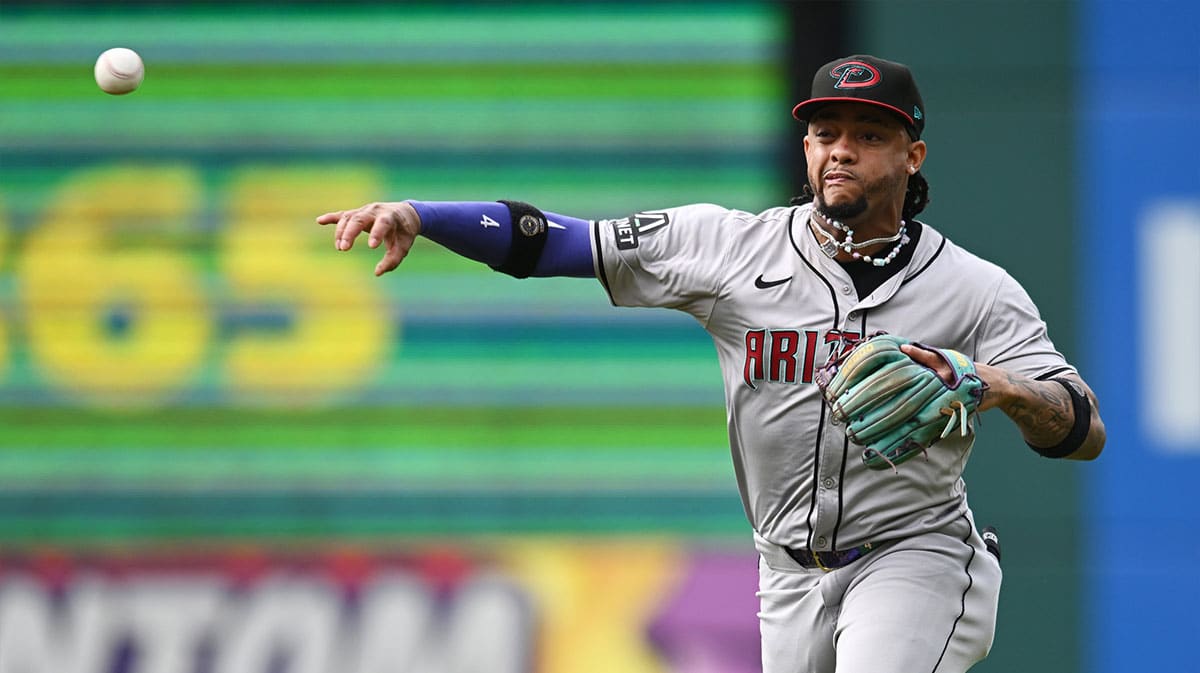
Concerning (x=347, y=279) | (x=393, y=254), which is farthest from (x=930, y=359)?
(x=347, y=279)

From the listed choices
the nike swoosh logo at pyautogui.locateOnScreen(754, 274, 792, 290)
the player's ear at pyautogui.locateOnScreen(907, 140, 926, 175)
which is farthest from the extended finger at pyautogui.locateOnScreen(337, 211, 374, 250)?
the player's ear at pyautogui.locateOnScreen(907, 140, 926, 175)

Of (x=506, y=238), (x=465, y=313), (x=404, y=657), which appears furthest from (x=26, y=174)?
(x=506, y=238)

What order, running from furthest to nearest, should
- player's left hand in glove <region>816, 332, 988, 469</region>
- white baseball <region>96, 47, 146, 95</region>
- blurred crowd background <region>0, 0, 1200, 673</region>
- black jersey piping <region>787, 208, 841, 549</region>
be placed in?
blurred crowd background <region>0, 0, 1200, 673</region> < white baseball <region>96, 47, 146, 95</region> < black jersey piping <region>787, 208, 841, 549</region> < player's left hand in glove <region>816, 332, 988, 469</region>

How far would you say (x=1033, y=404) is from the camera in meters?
3.83

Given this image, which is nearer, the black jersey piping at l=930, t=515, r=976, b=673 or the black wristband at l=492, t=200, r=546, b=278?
the black jersey piping at l=930, t=515, r=976, b=673

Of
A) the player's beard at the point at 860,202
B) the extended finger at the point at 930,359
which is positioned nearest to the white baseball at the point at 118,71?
the player's beard at the point at 860,202

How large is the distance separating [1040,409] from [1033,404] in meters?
0.02

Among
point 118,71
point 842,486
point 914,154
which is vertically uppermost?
point 118,71

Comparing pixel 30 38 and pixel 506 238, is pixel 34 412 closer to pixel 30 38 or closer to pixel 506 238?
pixel 30 38

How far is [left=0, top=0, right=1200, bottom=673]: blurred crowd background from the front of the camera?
7.35m

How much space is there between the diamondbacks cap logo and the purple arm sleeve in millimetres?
716

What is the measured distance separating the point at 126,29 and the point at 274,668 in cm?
281

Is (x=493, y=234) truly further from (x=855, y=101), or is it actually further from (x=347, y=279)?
(x=347, y=279)

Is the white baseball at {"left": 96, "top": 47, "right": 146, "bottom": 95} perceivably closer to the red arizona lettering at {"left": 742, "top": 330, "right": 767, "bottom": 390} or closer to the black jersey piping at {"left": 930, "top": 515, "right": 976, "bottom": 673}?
the red arizona lettering at {"left": 742, "top": 330, "right": 767, "bottom": 390}
